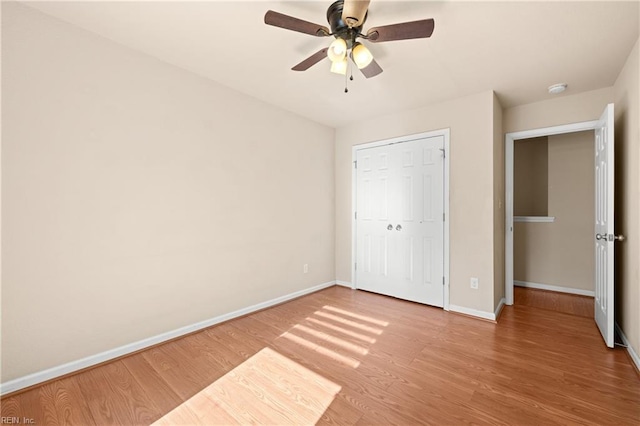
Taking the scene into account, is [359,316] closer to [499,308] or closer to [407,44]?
[499,308]

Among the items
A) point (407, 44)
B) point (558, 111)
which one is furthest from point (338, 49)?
point (558, 111)

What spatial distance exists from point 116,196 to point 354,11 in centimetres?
220

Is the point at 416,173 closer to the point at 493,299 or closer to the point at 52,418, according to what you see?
the point at 493,299

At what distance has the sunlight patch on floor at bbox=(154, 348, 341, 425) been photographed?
158 centimetres

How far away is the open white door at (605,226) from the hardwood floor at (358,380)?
25 centimetres

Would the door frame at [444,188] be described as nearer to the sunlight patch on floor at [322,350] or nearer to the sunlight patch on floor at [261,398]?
the sunlight patch on floor at [322,350]

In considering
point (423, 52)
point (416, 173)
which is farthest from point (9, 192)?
point (416, 173)

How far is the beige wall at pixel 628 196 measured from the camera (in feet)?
6.98

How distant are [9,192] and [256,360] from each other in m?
2.05

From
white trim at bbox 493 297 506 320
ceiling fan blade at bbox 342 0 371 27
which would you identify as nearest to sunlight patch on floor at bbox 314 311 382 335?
white trim at bbox 493 297 506 320

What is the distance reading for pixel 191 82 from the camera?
2652 millimetres

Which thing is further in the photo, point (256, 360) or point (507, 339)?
point (507, 339)

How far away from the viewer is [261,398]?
175 cm

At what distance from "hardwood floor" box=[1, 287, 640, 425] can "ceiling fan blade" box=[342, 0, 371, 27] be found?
230cm
